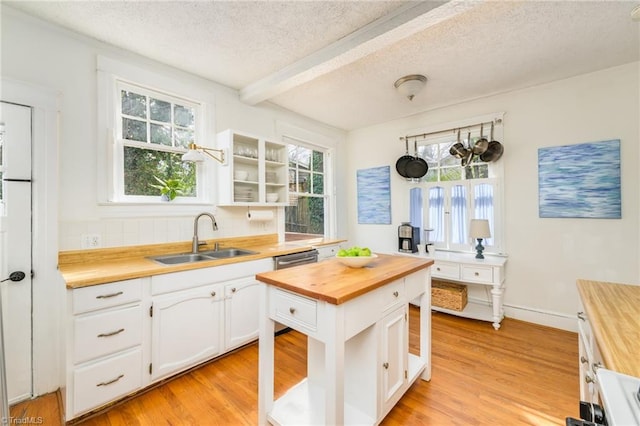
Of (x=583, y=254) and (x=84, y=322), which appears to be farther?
(x=583, y=254)

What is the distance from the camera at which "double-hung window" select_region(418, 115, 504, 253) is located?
323 cm

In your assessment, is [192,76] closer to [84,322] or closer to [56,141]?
[56,141]

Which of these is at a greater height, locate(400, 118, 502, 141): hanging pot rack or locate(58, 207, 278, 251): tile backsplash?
locate(400, 118, 502, 141): hanging pot rack

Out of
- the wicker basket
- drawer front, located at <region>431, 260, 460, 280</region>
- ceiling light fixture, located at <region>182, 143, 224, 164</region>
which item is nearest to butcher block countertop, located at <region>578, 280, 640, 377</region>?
drawer front, located at <region>431, 260, 460, 280</region>

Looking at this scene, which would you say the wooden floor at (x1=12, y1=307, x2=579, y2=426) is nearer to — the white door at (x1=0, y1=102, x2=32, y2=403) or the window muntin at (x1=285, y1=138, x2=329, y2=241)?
the white door at (x1=0, y1=102, x2=32, y2=403)

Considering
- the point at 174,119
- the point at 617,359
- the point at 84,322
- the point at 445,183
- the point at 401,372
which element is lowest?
the point at 401,372

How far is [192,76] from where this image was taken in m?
2.71

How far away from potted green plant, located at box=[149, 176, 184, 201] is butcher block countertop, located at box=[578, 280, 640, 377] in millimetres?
2893

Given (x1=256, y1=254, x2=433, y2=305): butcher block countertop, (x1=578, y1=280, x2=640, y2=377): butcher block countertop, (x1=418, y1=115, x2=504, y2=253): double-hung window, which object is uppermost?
(x1=418, y1=115, x2=504, y2=253): double-hung window

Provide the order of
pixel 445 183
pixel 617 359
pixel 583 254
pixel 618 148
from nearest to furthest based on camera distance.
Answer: pixel 617 359 < pixel 618 148 < pixel 583 254 < pixel 445 183

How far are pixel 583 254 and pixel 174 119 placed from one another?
4312 millimetres

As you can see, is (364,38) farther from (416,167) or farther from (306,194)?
(306,194)

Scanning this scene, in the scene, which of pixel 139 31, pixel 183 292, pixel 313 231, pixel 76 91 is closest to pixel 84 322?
pixel 183 292

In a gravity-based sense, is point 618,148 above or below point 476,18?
below
